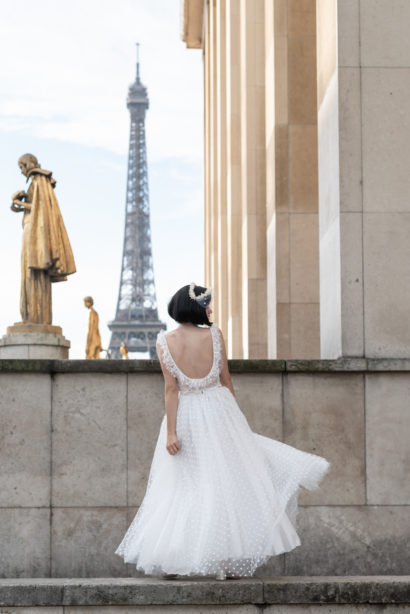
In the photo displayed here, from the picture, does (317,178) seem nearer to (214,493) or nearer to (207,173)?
(214,493)

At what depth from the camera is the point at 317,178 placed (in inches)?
659

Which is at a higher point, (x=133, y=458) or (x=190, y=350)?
(x=190, y=350)

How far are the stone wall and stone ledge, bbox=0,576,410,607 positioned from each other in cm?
123

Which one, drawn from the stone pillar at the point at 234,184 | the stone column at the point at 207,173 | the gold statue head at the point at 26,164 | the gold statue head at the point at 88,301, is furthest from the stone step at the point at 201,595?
the stone column at the point at 207,173

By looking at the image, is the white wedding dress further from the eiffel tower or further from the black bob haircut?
the eiffel tower

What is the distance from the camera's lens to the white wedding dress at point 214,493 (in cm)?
781

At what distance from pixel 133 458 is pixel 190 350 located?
1.82m

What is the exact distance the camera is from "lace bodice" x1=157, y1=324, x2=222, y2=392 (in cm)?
807

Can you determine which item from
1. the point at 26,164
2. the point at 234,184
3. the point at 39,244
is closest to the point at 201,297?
the point at 39,244

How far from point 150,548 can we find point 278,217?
30.6 ft

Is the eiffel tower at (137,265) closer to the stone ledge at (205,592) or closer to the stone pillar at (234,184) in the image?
the stone pillar at (234,184)

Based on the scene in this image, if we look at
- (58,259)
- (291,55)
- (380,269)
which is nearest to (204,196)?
(58,259)

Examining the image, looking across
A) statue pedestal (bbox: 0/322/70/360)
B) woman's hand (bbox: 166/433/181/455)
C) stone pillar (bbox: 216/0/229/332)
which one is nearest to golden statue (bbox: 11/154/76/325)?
statue pedestal (bbox: 0/322/70/360)

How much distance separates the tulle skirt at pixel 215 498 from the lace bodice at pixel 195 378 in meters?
0.06
